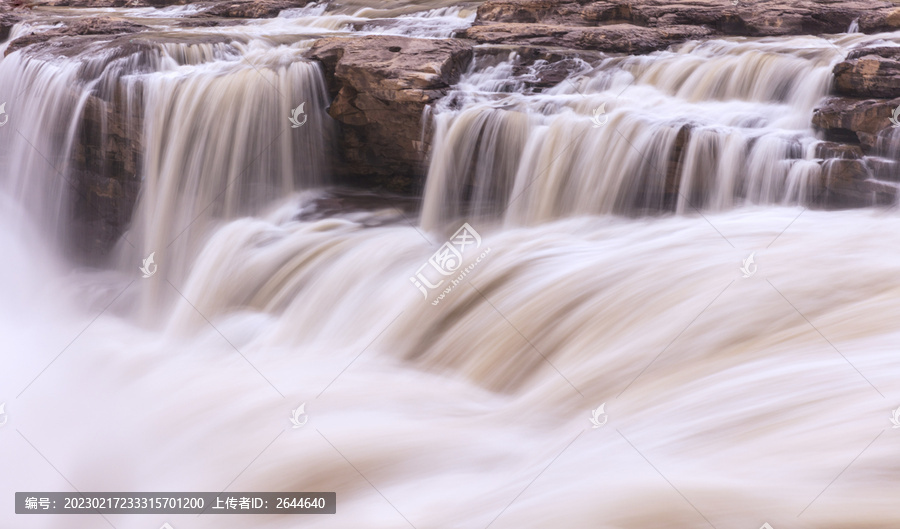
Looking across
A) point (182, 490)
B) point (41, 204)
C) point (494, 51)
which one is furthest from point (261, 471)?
point (41, 204)

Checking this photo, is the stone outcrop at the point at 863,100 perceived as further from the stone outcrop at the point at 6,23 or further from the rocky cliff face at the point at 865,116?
the stone outcrop at the point at 6,23

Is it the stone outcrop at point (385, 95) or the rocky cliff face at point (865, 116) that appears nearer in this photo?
the rocky cliff face at point (865, 116)

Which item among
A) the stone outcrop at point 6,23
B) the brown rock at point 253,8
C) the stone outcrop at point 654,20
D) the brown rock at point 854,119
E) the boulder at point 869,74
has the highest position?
the brown rock at point 253,8

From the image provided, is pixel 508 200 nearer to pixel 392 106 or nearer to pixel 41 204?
pixel 392 106

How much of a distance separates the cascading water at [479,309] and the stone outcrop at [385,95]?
203 millimetres

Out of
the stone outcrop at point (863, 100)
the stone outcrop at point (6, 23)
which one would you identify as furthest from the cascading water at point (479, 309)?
the stone outcrop at point (6, 23)

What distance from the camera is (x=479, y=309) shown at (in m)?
4.65

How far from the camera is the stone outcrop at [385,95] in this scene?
6.16m

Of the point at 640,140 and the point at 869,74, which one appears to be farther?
the point at 640,140

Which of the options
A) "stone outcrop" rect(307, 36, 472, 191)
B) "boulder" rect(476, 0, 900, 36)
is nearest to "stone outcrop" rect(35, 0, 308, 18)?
"boulder" rect(476, 0, 900, 36)

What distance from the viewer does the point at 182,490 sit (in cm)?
389

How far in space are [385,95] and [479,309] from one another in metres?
2.38

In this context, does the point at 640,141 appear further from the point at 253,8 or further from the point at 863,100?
the point at 253,8

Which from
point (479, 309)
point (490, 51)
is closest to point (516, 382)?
point (479, 309)
